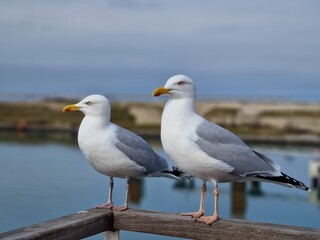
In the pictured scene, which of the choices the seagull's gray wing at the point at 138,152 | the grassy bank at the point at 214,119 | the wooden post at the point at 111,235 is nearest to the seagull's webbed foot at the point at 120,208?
the wooden post at the point at 111,235

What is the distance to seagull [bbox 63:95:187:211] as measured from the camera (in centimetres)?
263

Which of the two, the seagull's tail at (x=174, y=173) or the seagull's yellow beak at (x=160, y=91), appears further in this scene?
the seagull's tail at (x=174, y=173)

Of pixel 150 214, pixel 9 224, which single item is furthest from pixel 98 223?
pixel 9 224

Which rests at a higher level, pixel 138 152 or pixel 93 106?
pixel 93 106

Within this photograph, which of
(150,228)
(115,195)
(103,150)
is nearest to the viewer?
(150,228)

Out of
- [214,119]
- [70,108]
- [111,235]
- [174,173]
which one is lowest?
[111,235]

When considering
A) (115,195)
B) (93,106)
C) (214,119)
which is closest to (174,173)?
(93,106)

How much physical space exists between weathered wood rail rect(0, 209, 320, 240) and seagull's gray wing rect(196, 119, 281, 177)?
0.84 feet

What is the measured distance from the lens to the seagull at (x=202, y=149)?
2.38 metres

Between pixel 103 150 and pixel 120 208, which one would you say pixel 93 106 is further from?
pixel 120 208

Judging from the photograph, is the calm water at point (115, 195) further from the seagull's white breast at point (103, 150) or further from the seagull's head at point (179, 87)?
the seagull's head at point (179, 87)

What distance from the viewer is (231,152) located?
2.47 metres

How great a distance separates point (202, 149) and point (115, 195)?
16.6 m

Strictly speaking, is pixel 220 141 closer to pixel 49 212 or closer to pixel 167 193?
pixel 49 212
